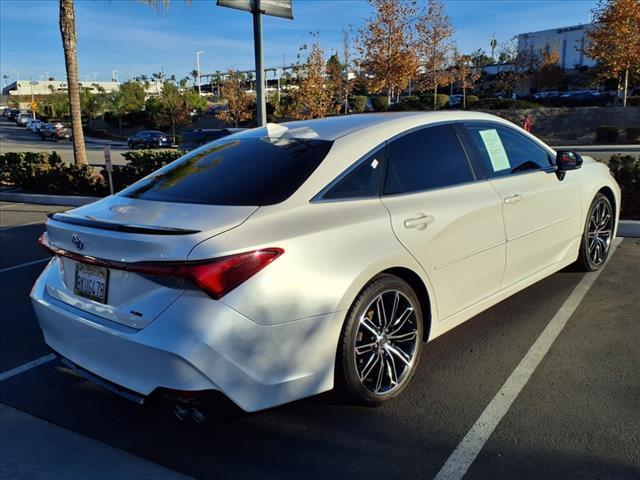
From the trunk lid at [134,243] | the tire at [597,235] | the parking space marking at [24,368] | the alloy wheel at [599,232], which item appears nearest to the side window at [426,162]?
the trunk lid at [134,243]

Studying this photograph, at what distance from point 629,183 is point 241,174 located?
Answer: 6.51m

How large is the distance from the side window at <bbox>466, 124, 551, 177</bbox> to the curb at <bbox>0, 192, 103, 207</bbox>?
9939mm

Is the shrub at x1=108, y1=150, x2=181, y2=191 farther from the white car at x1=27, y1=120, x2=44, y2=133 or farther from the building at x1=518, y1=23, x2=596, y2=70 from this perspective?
the building at x1=518, y1=23, x2=596, y2=70

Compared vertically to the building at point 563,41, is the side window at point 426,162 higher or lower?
lower

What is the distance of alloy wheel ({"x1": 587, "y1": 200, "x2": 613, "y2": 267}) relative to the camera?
5.28 metres

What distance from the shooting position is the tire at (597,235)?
5160 mm

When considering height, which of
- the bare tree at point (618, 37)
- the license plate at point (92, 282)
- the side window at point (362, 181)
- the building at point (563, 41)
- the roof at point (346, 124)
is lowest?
the license plate at point (92, 282)

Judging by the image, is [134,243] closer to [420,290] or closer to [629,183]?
[420,290]

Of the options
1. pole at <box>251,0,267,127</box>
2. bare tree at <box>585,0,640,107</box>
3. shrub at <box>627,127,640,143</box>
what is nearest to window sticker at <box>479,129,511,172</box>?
pole at <box>251,0,267,127</box>

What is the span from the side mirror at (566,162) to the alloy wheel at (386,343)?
7.34ft

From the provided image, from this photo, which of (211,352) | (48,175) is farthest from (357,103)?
(211,352)

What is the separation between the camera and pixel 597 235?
5.38 metres

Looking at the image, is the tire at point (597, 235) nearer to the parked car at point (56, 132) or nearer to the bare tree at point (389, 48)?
the bare tree at point (389, 48)

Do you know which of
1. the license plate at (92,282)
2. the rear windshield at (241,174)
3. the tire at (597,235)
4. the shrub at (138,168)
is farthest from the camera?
the shrub at (138,168)
